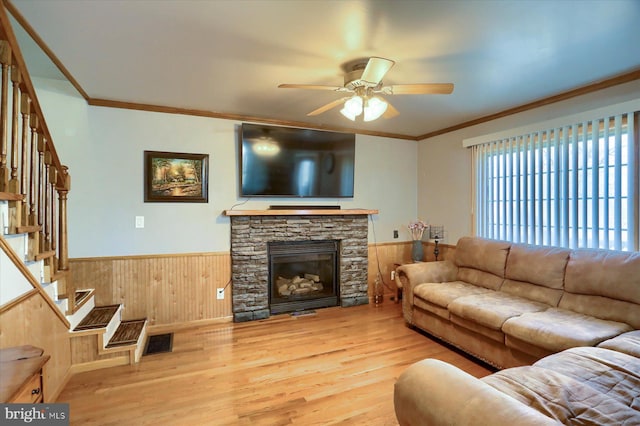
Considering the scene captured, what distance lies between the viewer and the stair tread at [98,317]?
8.29 ft

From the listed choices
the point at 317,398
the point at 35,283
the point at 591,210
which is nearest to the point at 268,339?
the point at 317,398

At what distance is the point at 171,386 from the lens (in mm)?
2238

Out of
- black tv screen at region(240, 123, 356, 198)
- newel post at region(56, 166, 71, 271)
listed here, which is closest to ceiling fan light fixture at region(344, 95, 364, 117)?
black tv screen at region(240, 123, 356, 198)

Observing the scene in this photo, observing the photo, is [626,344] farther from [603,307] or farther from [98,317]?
[98,317]

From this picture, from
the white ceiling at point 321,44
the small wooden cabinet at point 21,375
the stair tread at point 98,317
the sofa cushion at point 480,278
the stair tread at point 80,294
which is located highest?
the white ceiling at point 321,44

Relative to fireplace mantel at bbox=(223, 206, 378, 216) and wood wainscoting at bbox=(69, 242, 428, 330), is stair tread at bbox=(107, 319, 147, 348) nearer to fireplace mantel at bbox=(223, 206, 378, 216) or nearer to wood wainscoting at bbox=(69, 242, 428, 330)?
wood wainscoting at bbox=(69, 242, 428, 330)

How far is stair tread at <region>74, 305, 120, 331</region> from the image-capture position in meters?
2.53

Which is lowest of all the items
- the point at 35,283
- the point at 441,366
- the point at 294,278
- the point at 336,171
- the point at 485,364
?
the point at 485,364

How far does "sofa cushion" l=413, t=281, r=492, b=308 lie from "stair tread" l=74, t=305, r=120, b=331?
9.90 feet

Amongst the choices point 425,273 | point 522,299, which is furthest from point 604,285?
point 425,273

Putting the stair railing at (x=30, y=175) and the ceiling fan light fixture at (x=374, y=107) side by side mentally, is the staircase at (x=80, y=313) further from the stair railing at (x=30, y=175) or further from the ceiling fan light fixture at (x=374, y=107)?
the ceiling fan light fixture at (x=374, y=107)

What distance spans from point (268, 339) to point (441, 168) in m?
3.31

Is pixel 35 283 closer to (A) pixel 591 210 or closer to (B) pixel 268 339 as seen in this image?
(B) pixel 268 339

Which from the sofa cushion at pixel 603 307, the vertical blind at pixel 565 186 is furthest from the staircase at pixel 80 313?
the vertical blind at pixel 565 186
